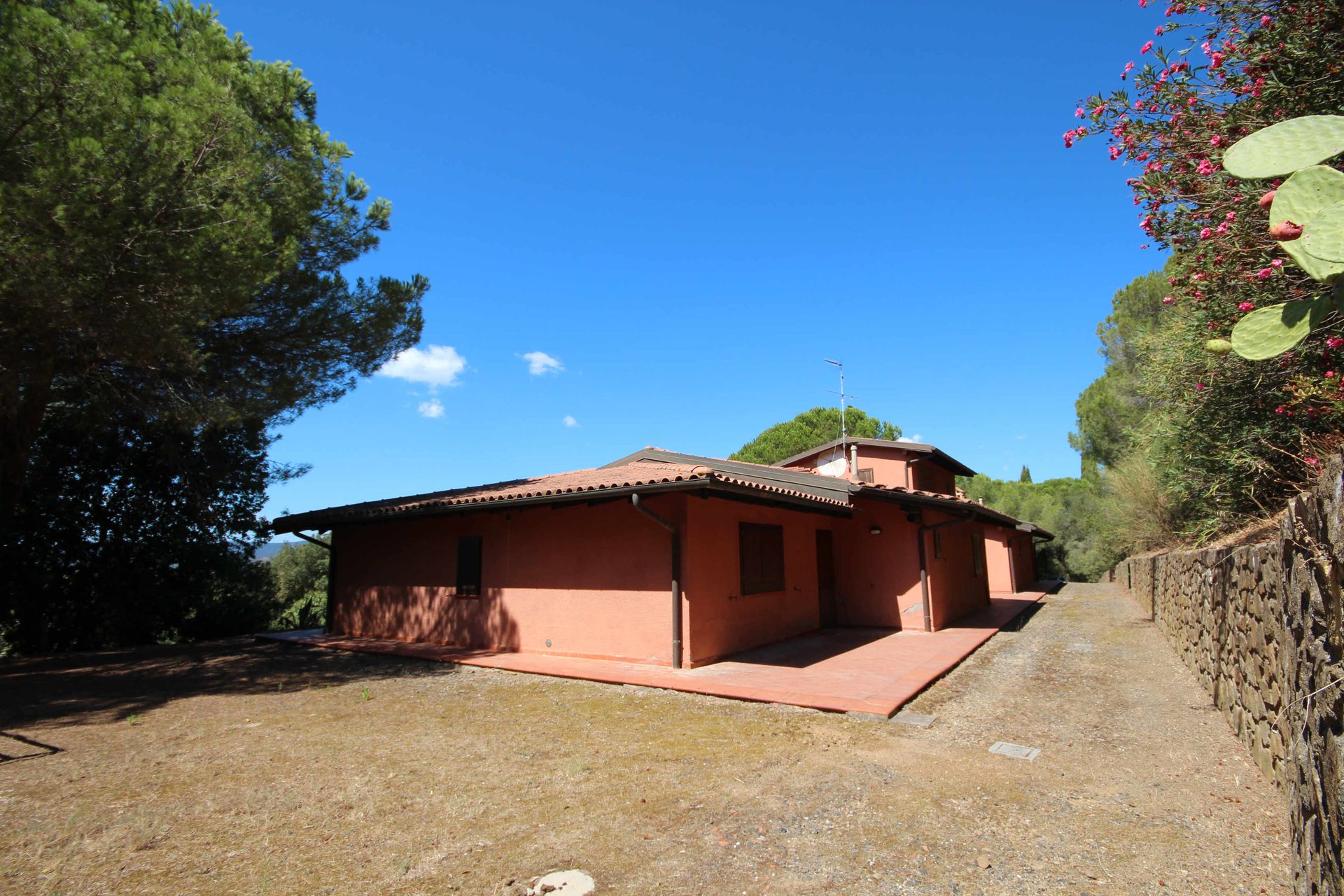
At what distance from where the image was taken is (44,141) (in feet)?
22.3

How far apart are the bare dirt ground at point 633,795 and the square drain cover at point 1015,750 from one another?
0.08m

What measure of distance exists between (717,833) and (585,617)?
6305mm

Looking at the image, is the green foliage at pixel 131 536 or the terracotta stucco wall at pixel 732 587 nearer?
the terracotta stucco wall at pixel 732 587

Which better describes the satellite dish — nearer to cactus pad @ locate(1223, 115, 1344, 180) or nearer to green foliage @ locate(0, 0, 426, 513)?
green foliage @ locate(0, 0, 426, 513)

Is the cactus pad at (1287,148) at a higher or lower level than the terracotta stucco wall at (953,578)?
higher

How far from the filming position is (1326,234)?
174 cm

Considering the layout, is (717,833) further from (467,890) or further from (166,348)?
(166,348)

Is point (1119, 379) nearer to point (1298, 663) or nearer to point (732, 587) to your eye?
point (732, 587)

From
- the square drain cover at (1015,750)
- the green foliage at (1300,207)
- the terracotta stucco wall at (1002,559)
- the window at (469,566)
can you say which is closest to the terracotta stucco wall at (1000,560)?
the terracotta stucco wall at (1002,559)

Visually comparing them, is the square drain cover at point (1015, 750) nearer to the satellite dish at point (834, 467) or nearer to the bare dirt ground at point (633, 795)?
the bare dirt ground at point (633, 795)

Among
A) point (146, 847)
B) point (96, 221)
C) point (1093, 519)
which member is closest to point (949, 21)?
point (96, 221)

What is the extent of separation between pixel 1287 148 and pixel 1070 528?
37.8 m

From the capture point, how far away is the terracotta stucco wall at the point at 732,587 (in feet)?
28.9

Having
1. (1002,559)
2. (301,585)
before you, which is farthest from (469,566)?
(1002,559)
